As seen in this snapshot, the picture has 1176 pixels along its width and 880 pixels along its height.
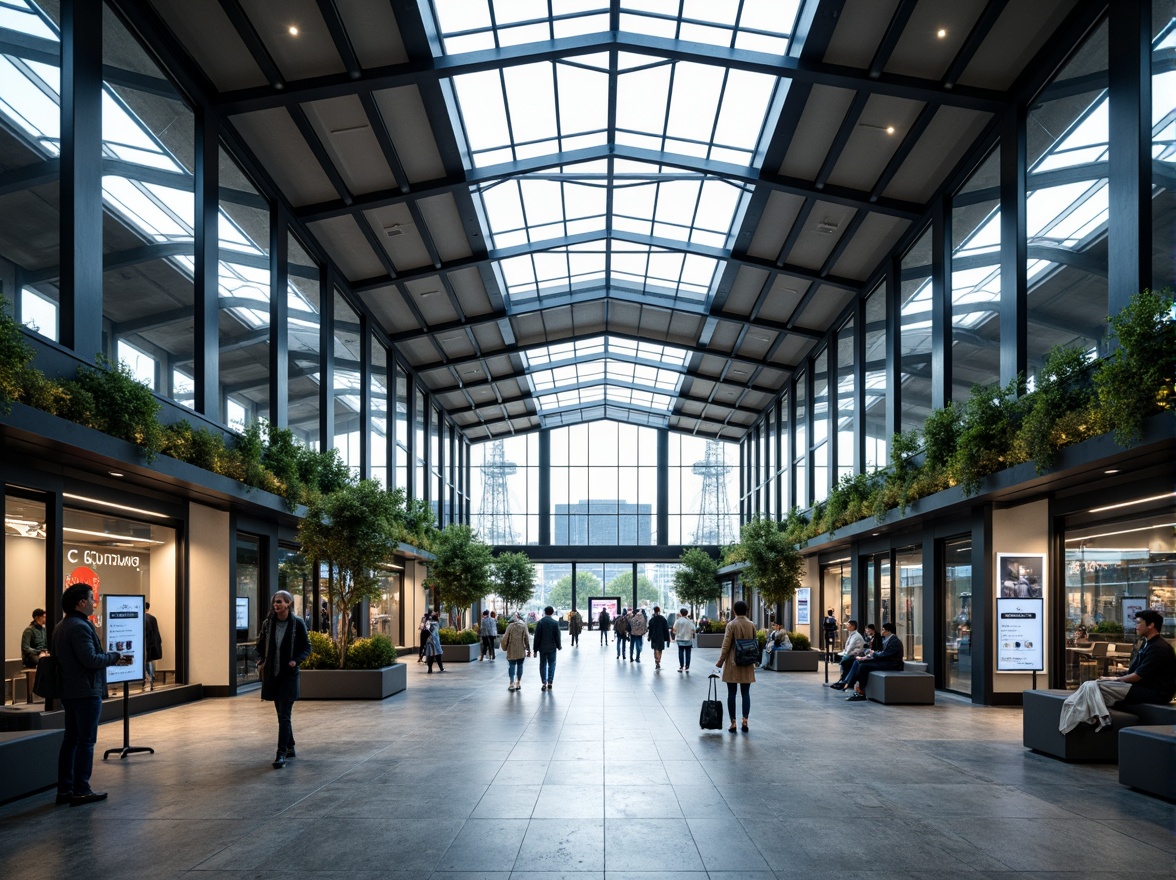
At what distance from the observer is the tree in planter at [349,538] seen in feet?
59.6

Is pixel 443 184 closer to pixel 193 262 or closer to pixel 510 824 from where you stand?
pixel 193 262

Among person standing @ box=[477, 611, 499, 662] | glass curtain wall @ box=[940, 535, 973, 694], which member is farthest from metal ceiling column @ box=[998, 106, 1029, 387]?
person standing @ box=[477, 611, 499, 662]

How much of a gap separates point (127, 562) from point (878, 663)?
42.0 feet

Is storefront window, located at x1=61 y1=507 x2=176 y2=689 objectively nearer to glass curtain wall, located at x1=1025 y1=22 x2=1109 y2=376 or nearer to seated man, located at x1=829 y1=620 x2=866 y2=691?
seated man, located at x1=829 y1=620 x2=866 y2=691

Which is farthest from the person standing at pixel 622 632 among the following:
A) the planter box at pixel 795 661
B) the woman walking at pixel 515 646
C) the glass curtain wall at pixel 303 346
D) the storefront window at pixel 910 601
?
the glass curtain wall at pixel 303 346

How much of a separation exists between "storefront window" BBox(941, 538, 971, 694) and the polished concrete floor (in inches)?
164

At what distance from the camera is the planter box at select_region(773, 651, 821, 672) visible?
25.0 meters

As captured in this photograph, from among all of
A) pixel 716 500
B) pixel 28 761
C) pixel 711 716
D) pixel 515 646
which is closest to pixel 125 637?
pixel 28 761

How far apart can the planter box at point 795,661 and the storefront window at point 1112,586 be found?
1027 centimetres

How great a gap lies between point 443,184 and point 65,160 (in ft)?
30.5

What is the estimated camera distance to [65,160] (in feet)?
38.2

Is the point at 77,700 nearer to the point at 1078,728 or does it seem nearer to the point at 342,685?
the point at 342,685

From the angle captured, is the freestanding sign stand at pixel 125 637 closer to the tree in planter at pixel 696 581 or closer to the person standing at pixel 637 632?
the person standing at pixel 637 632

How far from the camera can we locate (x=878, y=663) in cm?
1777
